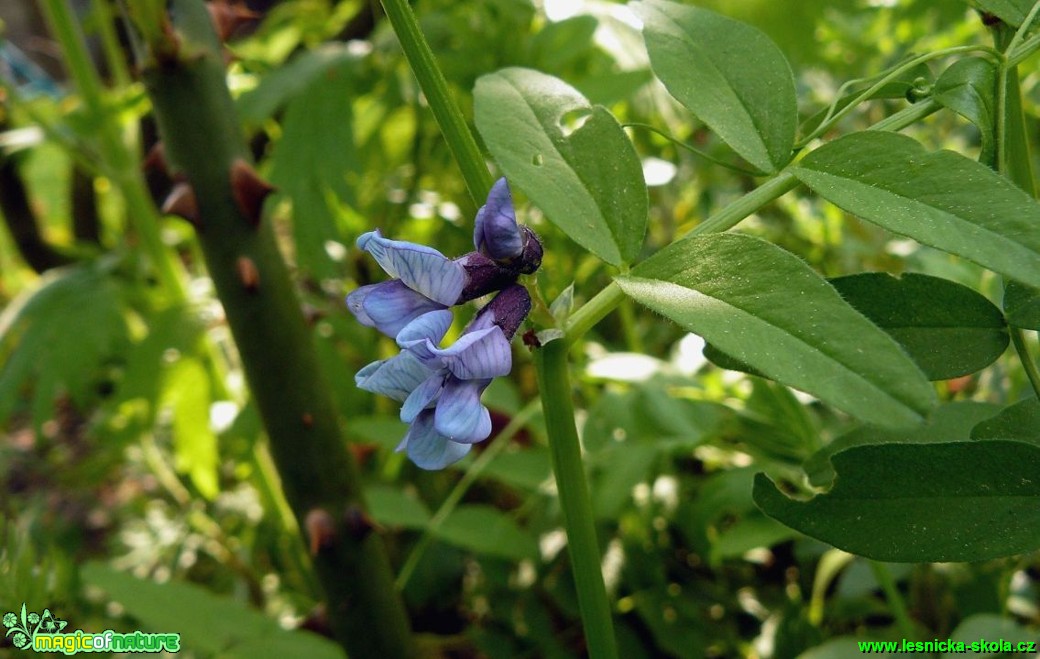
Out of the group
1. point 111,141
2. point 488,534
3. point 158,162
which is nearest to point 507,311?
point 158,162

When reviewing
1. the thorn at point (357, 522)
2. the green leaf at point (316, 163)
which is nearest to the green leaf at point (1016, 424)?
the thorn at point (357, 522)

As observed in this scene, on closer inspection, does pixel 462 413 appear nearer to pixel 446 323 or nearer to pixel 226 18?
pixel 446 323

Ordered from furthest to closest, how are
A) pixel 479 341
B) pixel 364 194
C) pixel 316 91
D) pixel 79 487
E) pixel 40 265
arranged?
1. pixel 40 265
2. pixel 79 487
3. pixel 364 194
4. pixel 316 91
5. pixel 479 341

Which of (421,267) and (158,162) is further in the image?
(158,162)

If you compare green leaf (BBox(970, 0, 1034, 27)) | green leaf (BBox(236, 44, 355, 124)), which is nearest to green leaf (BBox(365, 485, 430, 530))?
green leaf (BBox(236, 44, 355, 124))

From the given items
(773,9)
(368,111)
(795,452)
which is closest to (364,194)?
(368,111)

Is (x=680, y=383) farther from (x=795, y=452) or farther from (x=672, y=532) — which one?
(x=672, y=532)

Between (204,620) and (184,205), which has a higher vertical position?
(184,205)
